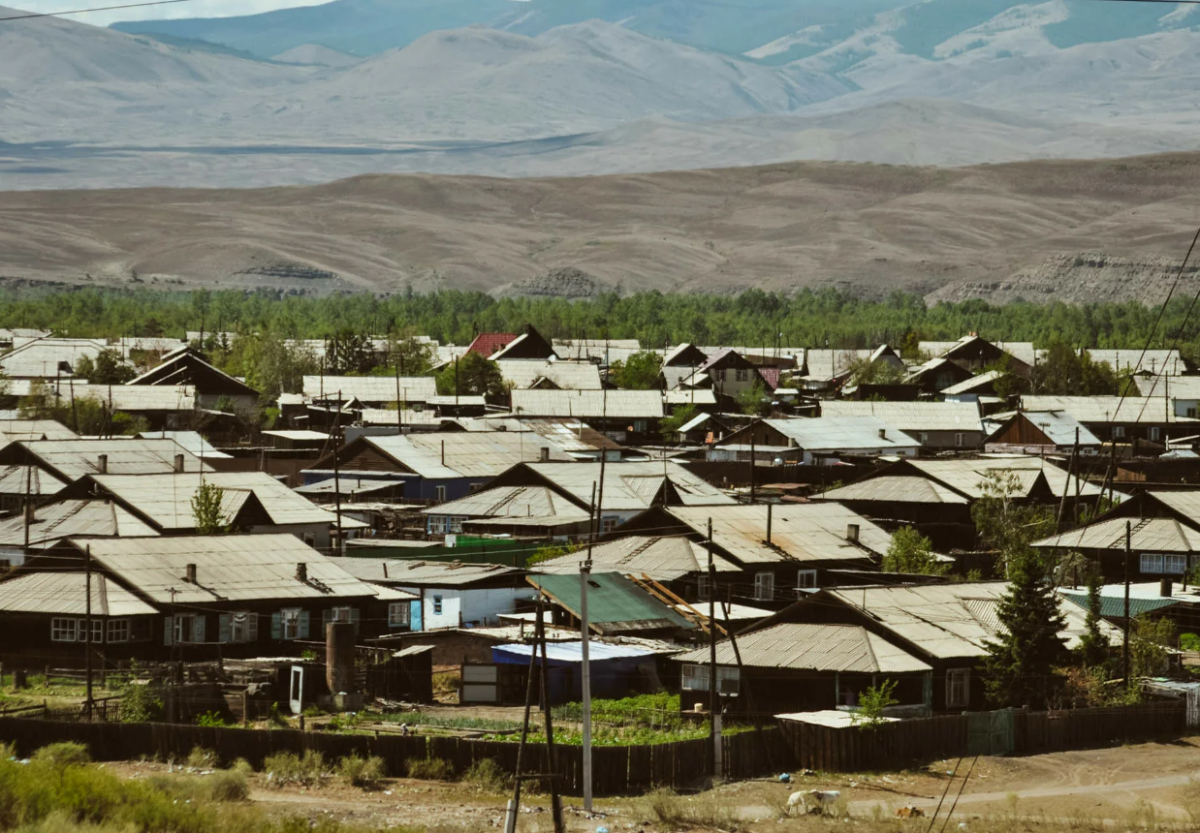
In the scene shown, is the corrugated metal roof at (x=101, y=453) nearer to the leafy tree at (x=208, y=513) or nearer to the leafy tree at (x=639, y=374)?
the leafy tree at (x=208, y=513)

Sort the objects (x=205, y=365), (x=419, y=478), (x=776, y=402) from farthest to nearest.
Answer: (x=776, y=402), (x=205, y=365), (x=419, y=478)

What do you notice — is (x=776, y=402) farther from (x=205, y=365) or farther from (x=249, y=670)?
(x=249, y=670)

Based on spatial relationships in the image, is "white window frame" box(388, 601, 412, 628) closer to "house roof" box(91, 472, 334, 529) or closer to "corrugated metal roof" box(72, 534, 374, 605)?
"corrugated metal roof" box(72, 534, 374, 605)

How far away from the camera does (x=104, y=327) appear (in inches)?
6678

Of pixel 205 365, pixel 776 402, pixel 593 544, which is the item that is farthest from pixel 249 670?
pixel 776 402

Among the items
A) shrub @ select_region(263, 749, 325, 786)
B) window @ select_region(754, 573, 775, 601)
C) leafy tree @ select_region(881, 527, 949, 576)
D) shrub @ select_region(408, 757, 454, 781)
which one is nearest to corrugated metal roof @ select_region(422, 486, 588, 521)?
leafy tree @ select_region(881, 527, 949, 576)

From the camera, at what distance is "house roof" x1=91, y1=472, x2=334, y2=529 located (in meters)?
49.5

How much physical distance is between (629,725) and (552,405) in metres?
61.7

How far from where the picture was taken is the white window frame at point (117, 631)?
38.2 meters

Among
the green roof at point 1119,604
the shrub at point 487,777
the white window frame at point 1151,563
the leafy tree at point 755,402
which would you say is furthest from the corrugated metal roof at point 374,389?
the shrub at point 487,777

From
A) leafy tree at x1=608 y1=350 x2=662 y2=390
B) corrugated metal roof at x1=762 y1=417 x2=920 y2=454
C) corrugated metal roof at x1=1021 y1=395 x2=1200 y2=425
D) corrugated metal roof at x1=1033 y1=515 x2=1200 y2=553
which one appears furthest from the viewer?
leafy tree at x1=608 y1=350 x2=662 y2=390

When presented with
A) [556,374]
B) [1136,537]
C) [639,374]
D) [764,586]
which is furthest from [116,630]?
[639,374]

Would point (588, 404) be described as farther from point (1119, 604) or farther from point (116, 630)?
point (116, 630)

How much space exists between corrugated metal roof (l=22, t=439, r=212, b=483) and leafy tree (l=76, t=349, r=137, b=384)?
46.3 metres
